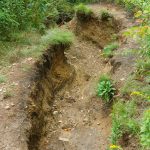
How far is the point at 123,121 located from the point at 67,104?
6.66 ft

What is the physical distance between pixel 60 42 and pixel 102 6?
4250 millimetres

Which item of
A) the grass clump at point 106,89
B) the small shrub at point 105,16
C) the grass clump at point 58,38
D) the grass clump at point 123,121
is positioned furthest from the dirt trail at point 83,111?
the small shrub at point 105,16

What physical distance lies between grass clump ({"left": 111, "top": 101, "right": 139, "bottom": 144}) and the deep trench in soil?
1.67 feet

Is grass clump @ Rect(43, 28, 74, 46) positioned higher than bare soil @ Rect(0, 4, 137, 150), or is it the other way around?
grass clump @ Rect(43, 28, 74, 46)

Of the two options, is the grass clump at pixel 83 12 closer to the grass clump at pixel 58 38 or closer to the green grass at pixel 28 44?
the green grass at pixel 28 44

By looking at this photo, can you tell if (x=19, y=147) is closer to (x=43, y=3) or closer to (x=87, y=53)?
(x=43, y=3)

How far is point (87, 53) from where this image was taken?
385 inches

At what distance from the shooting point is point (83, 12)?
A: 1059 cm

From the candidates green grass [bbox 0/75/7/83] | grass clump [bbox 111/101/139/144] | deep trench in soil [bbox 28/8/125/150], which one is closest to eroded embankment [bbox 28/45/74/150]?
deep trench in soil [bbox 28/8/125/150]

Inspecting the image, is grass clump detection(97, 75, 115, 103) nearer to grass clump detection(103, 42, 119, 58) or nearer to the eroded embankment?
the eroded embankment

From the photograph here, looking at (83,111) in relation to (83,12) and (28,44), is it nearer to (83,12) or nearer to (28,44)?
(28,44)

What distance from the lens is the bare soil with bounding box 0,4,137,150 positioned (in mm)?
5363

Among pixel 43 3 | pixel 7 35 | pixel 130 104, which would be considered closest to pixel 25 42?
pixel 7 35

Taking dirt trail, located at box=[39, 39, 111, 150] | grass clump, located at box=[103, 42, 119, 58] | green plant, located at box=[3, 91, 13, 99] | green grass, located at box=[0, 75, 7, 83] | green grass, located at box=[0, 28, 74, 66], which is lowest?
dirt trail, located at box=[39, 39, 111, 150]
